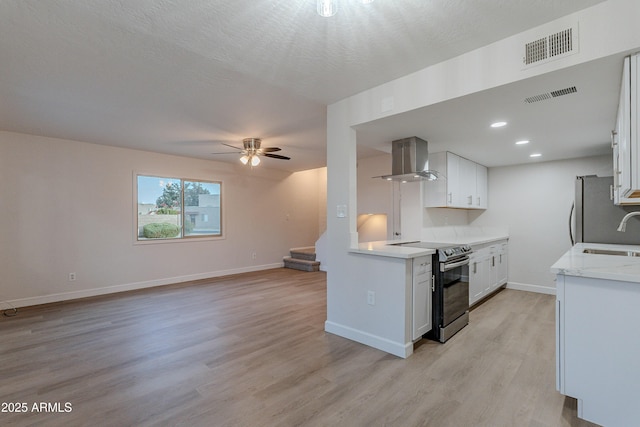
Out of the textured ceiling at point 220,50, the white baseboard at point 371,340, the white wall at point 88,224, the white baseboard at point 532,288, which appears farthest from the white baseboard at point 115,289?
the white baseboard at point 532,288

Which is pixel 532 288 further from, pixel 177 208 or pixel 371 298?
pixel 177 208

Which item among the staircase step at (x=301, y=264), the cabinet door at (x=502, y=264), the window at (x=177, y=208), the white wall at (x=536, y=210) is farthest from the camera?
the staircase step at (x=301, y=264)

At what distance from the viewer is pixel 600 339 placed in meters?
1.80

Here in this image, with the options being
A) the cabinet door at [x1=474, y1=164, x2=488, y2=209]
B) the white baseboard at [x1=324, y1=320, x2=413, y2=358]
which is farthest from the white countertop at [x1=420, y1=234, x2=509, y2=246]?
the white baseboard at [x1=324, y1=320, x2=413, y2=358]

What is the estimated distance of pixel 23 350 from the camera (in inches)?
113

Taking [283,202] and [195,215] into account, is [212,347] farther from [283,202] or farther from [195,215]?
Answer: [283,202]

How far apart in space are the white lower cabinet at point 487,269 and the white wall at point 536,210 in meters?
0.32

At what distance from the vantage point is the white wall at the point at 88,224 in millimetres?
4328

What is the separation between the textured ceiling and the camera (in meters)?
1.78

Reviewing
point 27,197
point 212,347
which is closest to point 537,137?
point 212,347

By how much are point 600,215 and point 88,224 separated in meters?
7.66

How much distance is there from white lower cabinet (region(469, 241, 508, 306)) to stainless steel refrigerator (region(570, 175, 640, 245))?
108 centimetres

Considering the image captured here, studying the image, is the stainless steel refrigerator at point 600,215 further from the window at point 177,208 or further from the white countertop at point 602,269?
the window at point 177,208

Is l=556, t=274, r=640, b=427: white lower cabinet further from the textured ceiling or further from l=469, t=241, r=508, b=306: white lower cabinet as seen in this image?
l=469, t=241, r=508, b=306: white lower cabinet
